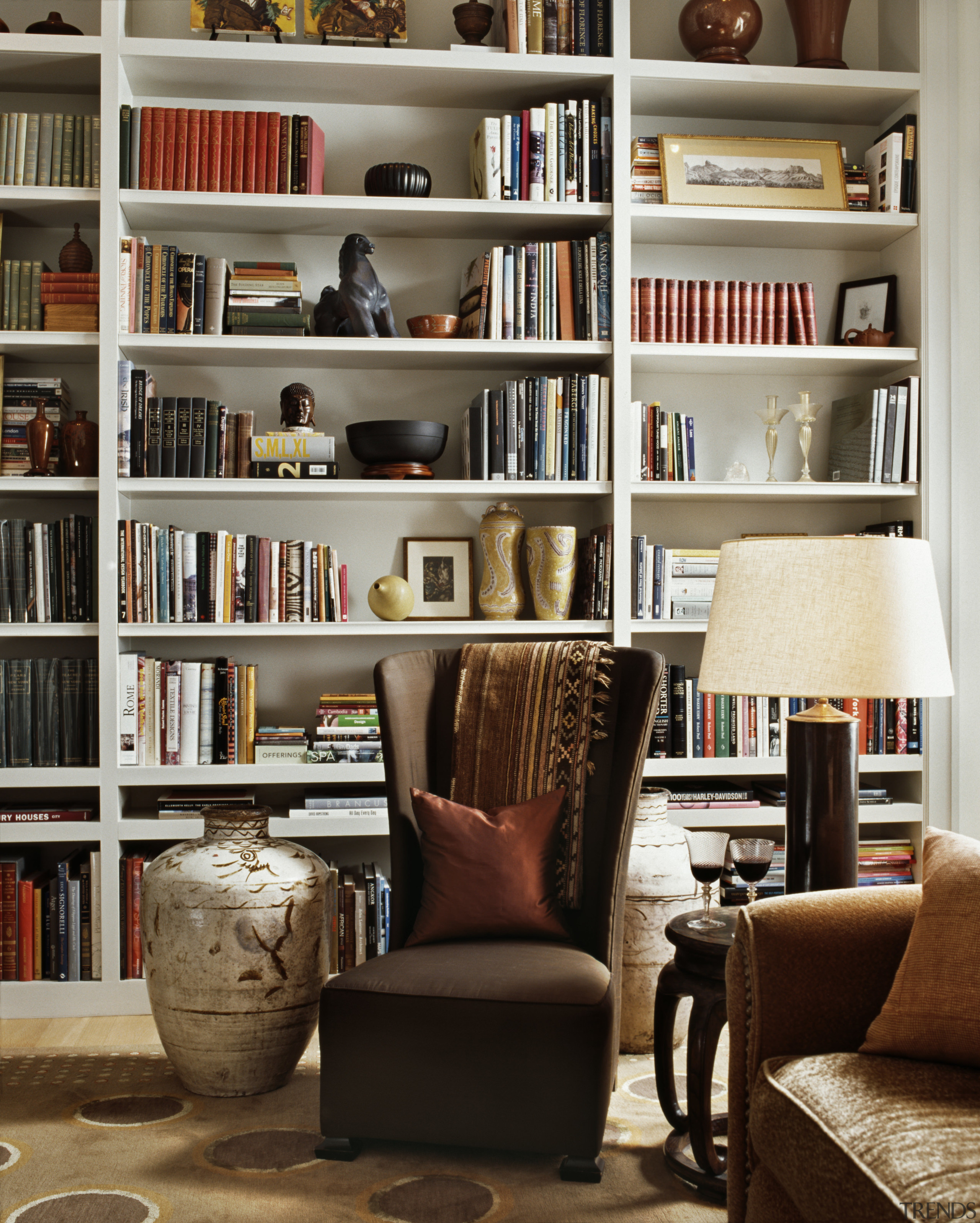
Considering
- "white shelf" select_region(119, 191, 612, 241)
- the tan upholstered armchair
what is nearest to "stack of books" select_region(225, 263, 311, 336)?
"white shelf" select_region(119, 191, 612, 241)

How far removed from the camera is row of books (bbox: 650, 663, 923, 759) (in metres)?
3.02

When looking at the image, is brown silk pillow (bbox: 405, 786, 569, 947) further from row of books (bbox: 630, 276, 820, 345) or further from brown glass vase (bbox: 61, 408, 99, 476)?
row of books (bbox: 630, 276, 820, 345)

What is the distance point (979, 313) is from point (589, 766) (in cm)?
185

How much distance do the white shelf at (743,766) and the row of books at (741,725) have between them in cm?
2

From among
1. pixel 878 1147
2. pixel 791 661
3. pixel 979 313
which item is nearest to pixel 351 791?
pixel 791 661

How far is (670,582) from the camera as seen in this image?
3047 millimetres

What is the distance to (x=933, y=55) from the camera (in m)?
3.05

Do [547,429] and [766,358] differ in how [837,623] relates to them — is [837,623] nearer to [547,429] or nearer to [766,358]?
[547,429]

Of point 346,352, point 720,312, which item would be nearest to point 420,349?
point 346,352

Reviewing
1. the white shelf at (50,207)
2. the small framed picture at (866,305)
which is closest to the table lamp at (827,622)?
the small framed picture at (866,305)

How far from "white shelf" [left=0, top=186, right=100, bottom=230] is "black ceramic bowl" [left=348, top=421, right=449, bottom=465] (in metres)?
0.97

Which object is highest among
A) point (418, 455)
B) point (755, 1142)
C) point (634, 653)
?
point (418, 455)

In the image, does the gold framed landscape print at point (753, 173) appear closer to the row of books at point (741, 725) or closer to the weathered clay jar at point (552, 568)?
the weathered clay jar at point (552, 568)

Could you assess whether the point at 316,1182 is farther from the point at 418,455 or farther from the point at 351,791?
the point at 418,455
